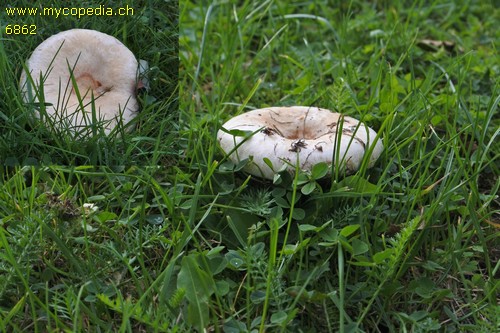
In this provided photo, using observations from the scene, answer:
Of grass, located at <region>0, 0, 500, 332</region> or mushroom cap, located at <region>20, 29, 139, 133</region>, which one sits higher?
mushroom cap, located at <region>20, 29, 139, 133</region>

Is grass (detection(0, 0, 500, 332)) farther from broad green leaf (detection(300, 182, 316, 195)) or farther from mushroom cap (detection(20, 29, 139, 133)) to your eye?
mushroom cap (detection(20, 29, 139, 133))

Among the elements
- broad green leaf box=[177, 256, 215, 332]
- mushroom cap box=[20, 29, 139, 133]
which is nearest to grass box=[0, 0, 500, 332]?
broad green leaf box=[177, 256, 215, 332]

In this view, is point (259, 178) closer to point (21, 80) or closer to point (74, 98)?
point (74, 98)

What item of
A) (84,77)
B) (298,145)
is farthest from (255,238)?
(84,77)

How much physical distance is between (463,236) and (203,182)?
827 millimetres

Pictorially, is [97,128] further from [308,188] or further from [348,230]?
[348,230]

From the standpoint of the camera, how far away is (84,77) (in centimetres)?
248

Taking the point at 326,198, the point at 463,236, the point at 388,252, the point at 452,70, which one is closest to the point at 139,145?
the point at 326,198

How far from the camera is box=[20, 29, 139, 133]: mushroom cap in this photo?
235 cm

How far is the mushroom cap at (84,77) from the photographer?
2.35m

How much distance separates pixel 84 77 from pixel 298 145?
0.83 meters

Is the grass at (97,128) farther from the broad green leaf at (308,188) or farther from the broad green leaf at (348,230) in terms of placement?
the broad green leaf at (348,230)

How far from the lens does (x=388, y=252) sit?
1.91 m

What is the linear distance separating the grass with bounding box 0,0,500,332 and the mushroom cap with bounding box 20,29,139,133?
107 millimetres
